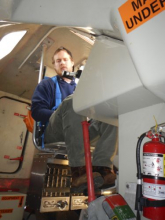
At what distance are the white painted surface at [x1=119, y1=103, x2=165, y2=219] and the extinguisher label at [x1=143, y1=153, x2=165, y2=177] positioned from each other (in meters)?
0.16

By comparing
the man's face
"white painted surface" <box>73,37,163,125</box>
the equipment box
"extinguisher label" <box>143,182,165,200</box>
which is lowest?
the equipment box

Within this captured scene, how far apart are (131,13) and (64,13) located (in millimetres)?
296

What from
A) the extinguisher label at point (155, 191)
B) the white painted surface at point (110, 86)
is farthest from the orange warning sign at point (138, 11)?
the extinguisher label at point (155, 191)

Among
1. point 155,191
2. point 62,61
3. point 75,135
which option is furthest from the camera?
point 62,61

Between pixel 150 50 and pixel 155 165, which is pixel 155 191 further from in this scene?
pixel 150 50

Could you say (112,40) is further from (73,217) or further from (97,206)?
(73,217)

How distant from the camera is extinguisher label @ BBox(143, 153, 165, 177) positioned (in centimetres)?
69

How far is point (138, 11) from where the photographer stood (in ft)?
1.81

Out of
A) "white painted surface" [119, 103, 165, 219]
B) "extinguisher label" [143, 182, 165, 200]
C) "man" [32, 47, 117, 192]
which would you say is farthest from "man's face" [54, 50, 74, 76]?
"extinguisher label" [143, 182, 165, 200]

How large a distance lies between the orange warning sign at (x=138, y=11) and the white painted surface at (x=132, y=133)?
0.43 metres

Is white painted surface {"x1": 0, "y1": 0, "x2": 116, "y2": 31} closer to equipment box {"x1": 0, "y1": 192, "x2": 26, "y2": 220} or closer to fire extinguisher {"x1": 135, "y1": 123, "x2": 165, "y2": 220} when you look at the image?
fire extinguisher {"x1": 135, "y1": 123, "x2": 165, "y2": 220}

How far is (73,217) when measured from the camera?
2.86 metres

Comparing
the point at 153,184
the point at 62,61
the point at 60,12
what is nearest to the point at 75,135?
the point at 153,184

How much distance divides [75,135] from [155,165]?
70 cm
